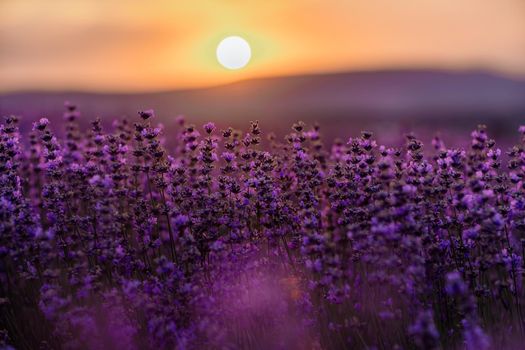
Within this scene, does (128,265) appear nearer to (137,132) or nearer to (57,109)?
(137,132)

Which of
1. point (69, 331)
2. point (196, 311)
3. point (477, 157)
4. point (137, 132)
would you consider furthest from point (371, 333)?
point (137, 132)

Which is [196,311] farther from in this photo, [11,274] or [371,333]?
[11,274]

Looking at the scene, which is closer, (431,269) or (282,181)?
Result: (431,269)

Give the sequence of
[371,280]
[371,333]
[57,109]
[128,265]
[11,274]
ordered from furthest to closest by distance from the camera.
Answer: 1. [57,109]
2. [11,274]
3. [128,265]
4. [371,333]
5. [371,280]

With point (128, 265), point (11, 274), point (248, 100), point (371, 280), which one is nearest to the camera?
point (371, 280)

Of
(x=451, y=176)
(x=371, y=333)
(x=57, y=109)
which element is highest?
(x=57, y=109)

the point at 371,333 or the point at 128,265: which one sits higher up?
the point at 128,265

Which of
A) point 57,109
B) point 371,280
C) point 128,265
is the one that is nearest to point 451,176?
point 371,280
